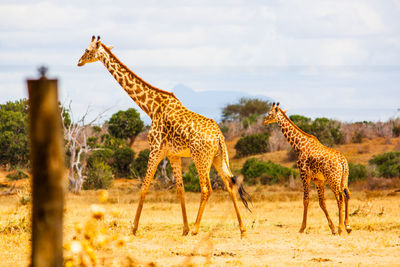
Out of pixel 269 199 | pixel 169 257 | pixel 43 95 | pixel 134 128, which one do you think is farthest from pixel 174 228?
pixel 134 128

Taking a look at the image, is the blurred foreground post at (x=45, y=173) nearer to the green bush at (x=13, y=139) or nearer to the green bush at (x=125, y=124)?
→ the green bush at (x=13, y=139)

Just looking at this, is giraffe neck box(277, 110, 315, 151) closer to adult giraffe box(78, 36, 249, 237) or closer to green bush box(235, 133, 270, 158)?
adult giraffe box(78, 36, 249, 237)

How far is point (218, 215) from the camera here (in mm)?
14094

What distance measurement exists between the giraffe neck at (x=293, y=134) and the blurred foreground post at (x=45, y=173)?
8214 mm

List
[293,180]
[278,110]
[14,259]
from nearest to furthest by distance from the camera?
[14,259]
[278,110]
[293,180]

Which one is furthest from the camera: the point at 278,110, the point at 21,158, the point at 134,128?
the point at 134,128

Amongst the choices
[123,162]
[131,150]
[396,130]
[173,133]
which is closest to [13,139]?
[123,162]

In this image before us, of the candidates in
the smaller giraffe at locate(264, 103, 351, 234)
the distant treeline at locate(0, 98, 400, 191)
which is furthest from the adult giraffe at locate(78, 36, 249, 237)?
the distant treeline at locate(0, 98, 400, 191)

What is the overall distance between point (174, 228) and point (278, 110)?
3.07 meters

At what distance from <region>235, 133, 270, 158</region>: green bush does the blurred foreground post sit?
96.4 ft

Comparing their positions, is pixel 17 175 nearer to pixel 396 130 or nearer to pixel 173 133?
pixel 173 133

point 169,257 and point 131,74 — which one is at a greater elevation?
point 131,74

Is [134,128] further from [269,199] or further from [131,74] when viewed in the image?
[131,74]

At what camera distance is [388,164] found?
984 inches
